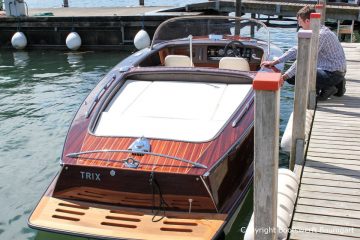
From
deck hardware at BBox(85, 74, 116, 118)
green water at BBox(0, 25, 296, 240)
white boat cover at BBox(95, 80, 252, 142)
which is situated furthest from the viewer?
green water at BBox(0, 25, 296, 240)

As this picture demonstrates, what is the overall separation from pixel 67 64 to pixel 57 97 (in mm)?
3939

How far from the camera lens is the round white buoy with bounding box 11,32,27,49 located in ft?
49.8

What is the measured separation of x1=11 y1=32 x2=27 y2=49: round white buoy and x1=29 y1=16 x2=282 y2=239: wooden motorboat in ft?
36.9

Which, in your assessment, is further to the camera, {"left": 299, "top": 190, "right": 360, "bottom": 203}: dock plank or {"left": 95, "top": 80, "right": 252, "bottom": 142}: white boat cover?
{"left": 95, "top": 80, "right": 252, "bottom": 142}: white boat cover

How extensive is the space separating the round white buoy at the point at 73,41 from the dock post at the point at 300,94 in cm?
1148

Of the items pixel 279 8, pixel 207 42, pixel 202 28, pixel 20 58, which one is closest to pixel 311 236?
pixel 207 42

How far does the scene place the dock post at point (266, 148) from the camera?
2287 millimetres

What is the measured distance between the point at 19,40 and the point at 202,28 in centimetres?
951

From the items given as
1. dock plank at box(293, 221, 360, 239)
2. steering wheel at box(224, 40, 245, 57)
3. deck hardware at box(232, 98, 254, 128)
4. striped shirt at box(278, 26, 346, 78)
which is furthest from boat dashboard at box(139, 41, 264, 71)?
dock plank at box(293, 221, 360, 239)

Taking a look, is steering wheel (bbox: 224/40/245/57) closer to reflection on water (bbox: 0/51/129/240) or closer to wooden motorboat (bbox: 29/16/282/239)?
wooden motorboat (bbox: 29/16/282/239)

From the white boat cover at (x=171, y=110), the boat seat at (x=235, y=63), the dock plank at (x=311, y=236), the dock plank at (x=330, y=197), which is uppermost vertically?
the boat seat at (x=235, y=63)

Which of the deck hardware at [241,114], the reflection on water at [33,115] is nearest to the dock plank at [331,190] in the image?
the deck hardware at [241,114]

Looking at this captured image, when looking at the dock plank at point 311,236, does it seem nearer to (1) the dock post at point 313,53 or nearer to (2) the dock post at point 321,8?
(1) the dock post at point 313,53

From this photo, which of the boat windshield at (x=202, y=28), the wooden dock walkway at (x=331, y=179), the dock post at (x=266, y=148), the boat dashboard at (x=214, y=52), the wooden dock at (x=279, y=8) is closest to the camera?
the dock post at (x=266, y=148)
